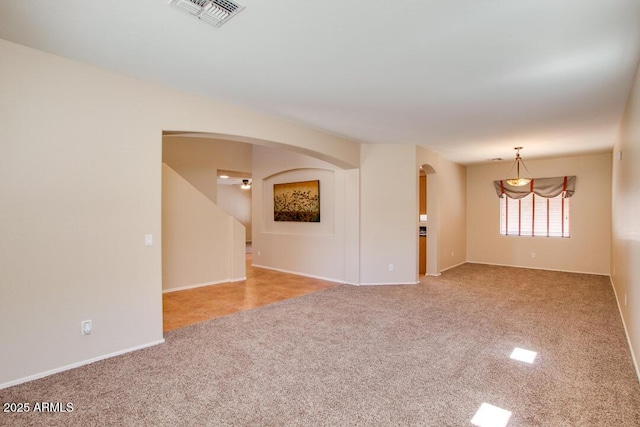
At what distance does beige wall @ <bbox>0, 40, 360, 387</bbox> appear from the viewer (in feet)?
8.22

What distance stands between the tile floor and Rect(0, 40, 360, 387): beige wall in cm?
97

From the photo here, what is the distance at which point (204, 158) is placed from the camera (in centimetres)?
732

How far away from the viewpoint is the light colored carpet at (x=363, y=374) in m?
2.16

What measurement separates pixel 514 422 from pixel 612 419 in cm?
64

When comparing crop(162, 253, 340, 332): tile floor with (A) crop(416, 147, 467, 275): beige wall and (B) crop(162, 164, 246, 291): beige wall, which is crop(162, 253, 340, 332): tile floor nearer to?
(B) crop(162, 164, 246, 291): beige wall

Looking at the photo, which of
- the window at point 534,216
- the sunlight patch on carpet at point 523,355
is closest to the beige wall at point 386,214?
the sunlight patch on carpet at point 523,355

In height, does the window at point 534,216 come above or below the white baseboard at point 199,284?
above

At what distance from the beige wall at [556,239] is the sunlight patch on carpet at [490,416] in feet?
21.4

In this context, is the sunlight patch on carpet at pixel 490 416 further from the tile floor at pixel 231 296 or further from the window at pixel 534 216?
the window at pixel 534 216

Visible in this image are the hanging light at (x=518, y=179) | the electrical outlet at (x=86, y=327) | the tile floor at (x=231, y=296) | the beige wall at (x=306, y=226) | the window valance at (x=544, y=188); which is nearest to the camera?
the electrical outlet at (x=86, y=327)

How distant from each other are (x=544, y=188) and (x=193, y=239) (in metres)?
7.46

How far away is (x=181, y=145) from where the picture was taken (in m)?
6.89

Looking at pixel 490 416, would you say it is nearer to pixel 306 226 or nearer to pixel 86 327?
pixel 86 327

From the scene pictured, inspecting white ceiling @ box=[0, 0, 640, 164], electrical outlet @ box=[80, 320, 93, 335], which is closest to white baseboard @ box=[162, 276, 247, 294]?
electrical outlet @ box=[80, 320, 93, 335]
